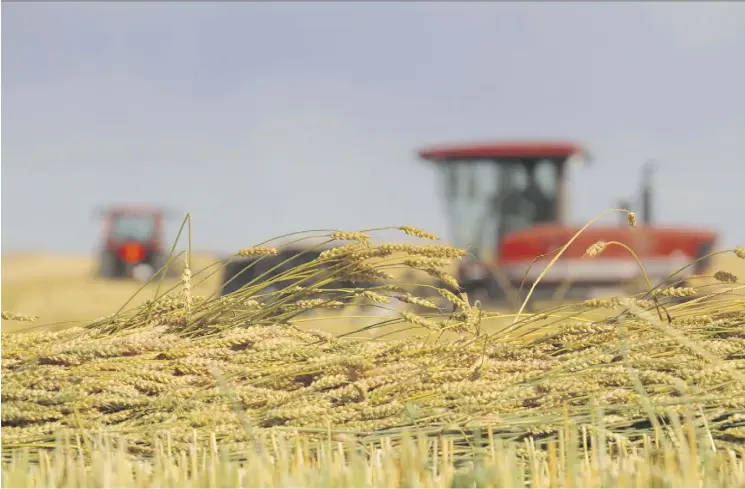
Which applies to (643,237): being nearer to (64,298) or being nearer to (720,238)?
(720,238)

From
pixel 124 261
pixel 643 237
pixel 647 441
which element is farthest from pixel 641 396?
pixel 124 261

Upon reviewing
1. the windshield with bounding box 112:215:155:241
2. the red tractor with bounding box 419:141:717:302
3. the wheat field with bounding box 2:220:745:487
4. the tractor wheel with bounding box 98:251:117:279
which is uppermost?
the windshield with bounding box 112:215:155:241

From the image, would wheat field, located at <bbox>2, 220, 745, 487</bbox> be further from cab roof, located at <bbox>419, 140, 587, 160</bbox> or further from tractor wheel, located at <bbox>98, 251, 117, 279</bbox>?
tractor wheel, located at <bbox>98, 251, 117, 279</bbox>

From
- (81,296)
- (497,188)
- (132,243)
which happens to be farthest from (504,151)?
(132,243)

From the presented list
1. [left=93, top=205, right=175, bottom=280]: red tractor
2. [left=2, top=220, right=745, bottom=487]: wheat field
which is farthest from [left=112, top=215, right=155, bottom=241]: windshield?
[left=2, top=220, right=745, bottom=487]: wheat field

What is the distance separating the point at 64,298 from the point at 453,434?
14.6 meters

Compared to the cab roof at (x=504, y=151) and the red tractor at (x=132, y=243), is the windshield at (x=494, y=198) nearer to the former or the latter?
the cab roof at (x=504, y=151)

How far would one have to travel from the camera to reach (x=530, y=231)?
11289mm

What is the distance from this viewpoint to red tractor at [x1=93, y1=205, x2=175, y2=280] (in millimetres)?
20531

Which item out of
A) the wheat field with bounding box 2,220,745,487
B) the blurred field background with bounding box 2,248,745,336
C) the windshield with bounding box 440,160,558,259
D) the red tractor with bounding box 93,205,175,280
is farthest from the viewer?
the red tractor with bounding box 93,205,175,280

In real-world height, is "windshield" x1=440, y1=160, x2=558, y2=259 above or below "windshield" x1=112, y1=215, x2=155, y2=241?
below

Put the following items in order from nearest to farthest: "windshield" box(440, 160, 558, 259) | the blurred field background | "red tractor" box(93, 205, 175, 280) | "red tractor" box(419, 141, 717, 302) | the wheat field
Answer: the wheat field, "red tractor" box(419, 141, 717, 302), "windshield" box(440, 160, 558, 259), the blurred field background, "red tractor" box(93, 205, 175, 280)

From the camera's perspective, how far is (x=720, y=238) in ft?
38.6

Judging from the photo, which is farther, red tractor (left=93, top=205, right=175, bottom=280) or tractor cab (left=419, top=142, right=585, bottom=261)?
red tractor (left=93, top=205, right=175, bottom=280)
